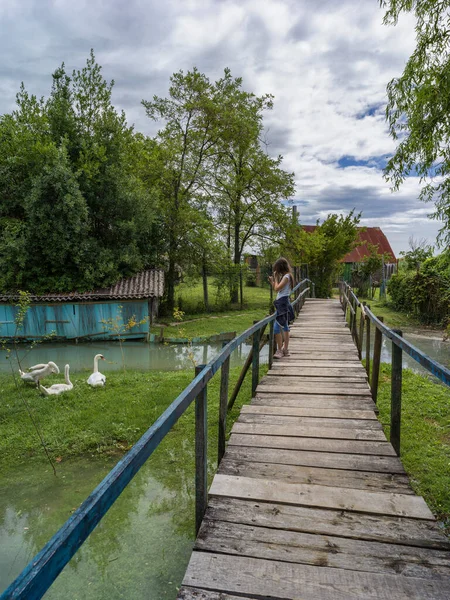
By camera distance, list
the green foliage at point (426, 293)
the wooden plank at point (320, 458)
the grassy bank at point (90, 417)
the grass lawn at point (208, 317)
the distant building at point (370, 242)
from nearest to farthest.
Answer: the wooden plank at point (320, 458) < the grassy bank at point (90, 417) < the grass lawn at point (208, 317) < the green foliage at point (426, 293) < the distant building at point (370, 242)

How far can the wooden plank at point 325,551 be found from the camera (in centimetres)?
201

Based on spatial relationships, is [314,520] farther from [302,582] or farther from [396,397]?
[396,397]

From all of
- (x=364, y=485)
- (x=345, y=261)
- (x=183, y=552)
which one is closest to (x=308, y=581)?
(x=364, y=485)

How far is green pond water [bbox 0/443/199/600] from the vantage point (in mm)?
3291

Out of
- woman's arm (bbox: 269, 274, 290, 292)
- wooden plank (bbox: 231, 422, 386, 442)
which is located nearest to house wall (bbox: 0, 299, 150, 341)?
woman's arm (bbox: 269, 274, 290, 292)

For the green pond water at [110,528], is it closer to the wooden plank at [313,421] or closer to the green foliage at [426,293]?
the wooden plank at [313,421]

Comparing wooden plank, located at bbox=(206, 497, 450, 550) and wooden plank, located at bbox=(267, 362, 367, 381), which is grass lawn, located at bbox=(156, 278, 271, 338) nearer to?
wooden plank, located at bbox=(267, 362, 367, 381)

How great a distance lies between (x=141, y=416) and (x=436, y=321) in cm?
1553

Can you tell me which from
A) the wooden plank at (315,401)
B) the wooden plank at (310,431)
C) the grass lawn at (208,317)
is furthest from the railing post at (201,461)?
the grass lawn at (208,317)

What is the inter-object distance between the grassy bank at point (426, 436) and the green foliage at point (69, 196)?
39.5 feet

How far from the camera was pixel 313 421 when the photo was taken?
397 centimetres

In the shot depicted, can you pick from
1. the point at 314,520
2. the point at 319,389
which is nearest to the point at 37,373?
the point at 319,389

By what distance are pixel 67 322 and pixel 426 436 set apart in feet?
43.7

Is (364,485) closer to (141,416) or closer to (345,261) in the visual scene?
(141,416)
